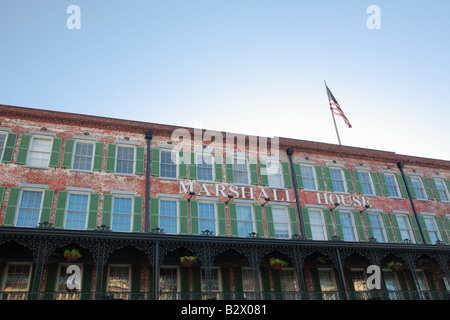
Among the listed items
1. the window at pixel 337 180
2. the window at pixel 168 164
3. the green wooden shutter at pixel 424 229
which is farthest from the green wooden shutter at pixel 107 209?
the green wooden shutter at pixel 424 229

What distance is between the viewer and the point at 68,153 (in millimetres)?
19828

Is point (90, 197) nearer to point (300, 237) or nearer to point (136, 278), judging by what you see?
point (136, 278)

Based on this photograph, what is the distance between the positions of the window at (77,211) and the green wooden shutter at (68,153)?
1.60 meters

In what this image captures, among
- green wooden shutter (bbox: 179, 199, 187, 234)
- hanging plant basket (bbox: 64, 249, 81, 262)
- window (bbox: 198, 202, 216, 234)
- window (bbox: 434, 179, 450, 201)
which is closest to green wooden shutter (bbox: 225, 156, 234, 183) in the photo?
window (bbox: 198, 202, 216, 234)

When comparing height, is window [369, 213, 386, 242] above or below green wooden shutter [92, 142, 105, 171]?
below

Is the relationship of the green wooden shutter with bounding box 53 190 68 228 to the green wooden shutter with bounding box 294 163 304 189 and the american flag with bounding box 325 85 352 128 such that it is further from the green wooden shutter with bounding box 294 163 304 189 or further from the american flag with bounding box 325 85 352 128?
the american flag with bounding box 325 85 352 128

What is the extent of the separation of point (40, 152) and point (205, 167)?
27.7 ft

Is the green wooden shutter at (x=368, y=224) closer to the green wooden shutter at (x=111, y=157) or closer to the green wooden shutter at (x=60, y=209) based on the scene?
the green wooden shutter at (x=111, y=157)

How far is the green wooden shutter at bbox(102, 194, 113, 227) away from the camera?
18547 millimetres

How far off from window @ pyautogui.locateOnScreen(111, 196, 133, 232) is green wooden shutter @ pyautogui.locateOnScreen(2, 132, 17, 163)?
5223mm

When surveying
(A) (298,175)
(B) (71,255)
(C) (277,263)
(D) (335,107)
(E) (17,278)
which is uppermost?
(D) (335,107)

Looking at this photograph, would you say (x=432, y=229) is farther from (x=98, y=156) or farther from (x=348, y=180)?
(x=98, y=156)

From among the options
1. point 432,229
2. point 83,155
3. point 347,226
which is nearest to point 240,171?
point 347,226
